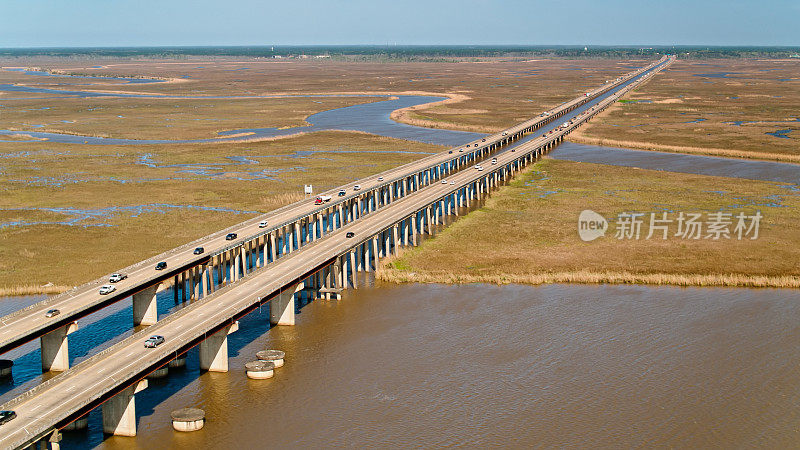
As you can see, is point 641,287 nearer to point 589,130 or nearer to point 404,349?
point 404,349

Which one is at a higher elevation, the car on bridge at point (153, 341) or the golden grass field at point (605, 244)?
the car on bridge at point (153, 341)

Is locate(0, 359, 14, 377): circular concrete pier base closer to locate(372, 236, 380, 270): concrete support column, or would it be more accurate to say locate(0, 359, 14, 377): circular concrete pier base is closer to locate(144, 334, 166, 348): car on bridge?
locate(144, 334, 166, 348): car on bridge

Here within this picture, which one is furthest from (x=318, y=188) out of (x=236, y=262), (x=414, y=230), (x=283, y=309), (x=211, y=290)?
(x=283, y=309)

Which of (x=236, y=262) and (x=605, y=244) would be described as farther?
(x=605, y=244)

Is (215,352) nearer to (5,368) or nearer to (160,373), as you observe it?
(160,373)

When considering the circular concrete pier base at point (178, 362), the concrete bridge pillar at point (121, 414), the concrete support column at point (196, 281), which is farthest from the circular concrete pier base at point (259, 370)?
the concrete support column at point (196, 281)

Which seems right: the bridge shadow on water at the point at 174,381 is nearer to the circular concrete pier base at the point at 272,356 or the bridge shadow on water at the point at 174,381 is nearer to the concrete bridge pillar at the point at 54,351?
the circular concrete pier base at the point at 272,356
